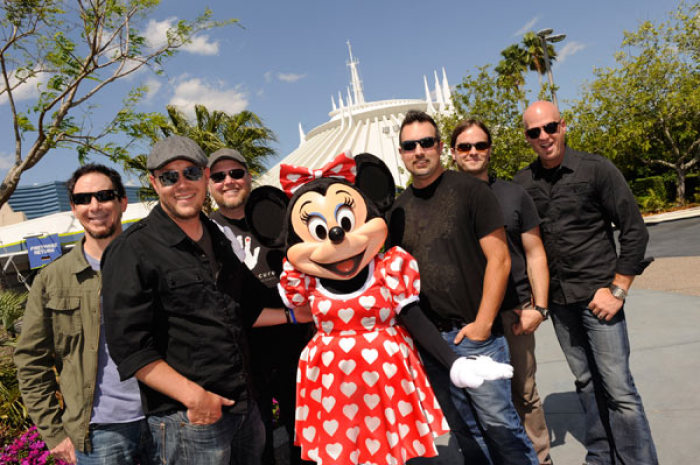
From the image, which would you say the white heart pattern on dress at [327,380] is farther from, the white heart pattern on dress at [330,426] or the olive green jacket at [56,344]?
the olive green jacket at [56,344]

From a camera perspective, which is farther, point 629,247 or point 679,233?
point 679,233

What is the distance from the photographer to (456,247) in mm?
2242

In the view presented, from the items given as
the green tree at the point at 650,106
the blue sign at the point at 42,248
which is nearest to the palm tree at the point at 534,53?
the green tree at the point at 650,106

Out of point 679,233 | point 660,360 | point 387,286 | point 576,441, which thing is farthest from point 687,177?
point 387,286

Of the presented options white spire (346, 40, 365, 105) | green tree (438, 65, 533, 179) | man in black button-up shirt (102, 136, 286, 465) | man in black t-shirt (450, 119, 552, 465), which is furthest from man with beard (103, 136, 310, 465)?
white spire (346, 40, 365, 105)

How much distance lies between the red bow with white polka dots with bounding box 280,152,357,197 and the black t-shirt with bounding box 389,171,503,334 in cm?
49

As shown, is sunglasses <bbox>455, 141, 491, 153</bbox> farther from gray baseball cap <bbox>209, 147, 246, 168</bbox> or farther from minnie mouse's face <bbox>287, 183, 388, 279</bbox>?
gray baseball cap <bbox>209, 147, 246, 168</bbox>

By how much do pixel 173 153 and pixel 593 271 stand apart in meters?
2.40

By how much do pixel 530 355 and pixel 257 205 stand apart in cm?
195

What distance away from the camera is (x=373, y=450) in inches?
79.7

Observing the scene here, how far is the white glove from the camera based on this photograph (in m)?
1.83

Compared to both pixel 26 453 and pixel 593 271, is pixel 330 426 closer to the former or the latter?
pixel 593 271

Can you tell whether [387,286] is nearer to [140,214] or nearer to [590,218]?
[590,218]

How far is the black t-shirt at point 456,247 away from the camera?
2.24 m
